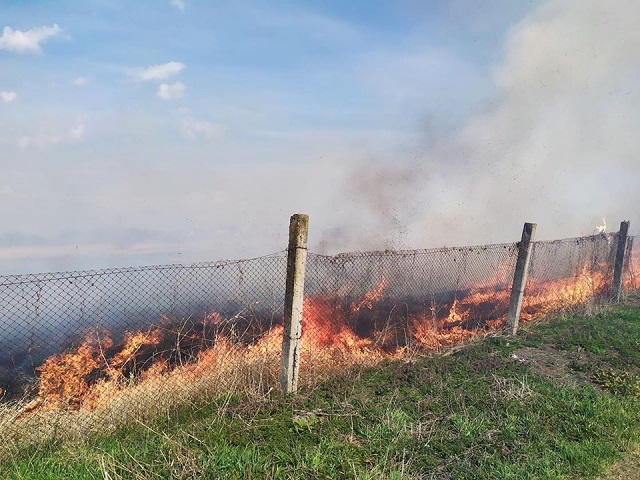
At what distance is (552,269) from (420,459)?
1016 centimetres

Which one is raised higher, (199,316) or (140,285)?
(140,285)

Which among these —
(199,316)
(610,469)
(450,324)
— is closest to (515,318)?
(450,324)

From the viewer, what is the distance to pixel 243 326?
9258 millimetres

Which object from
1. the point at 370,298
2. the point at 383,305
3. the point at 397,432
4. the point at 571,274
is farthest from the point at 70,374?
the point at 571,274

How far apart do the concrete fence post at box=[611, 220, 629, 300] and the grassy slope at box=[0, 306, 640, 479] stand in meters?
6.52

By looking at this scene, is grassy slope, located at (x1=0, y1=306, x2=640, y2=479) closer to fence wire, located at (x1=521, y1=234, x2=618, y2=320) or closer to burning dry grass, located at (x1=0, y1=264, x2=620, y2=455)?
burning dry grass, located at (x1=0, y1=264, x2=620, y2=455)

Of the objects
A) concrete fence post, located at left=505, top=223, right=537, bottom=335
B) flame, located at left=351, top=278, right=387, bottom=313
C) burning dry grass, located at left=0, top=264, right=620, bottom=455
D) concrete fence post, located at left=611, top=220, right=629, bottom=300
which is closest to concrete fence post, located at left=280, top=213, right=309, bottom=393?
burning dry grass, located at left=0, top=264, right=620, bottom=455

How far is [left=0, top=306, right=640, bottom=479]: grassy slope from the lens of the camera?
342 centimetres

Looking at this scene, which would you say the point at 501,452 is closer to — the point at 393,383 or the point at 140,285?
the point at 393,383

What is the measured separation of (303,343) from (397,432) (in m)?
3.32

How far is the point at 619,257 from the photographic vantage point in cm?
1159

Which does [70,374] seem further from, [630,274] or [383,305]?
[630,274]

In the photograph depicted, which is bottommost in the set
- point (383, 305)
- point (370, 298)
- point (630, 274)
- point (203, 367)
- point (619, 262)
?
point (383, 305)

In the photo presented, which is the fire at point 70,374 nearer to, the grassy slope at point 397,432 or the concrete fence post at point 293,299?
the grassy slope at point 397,432
